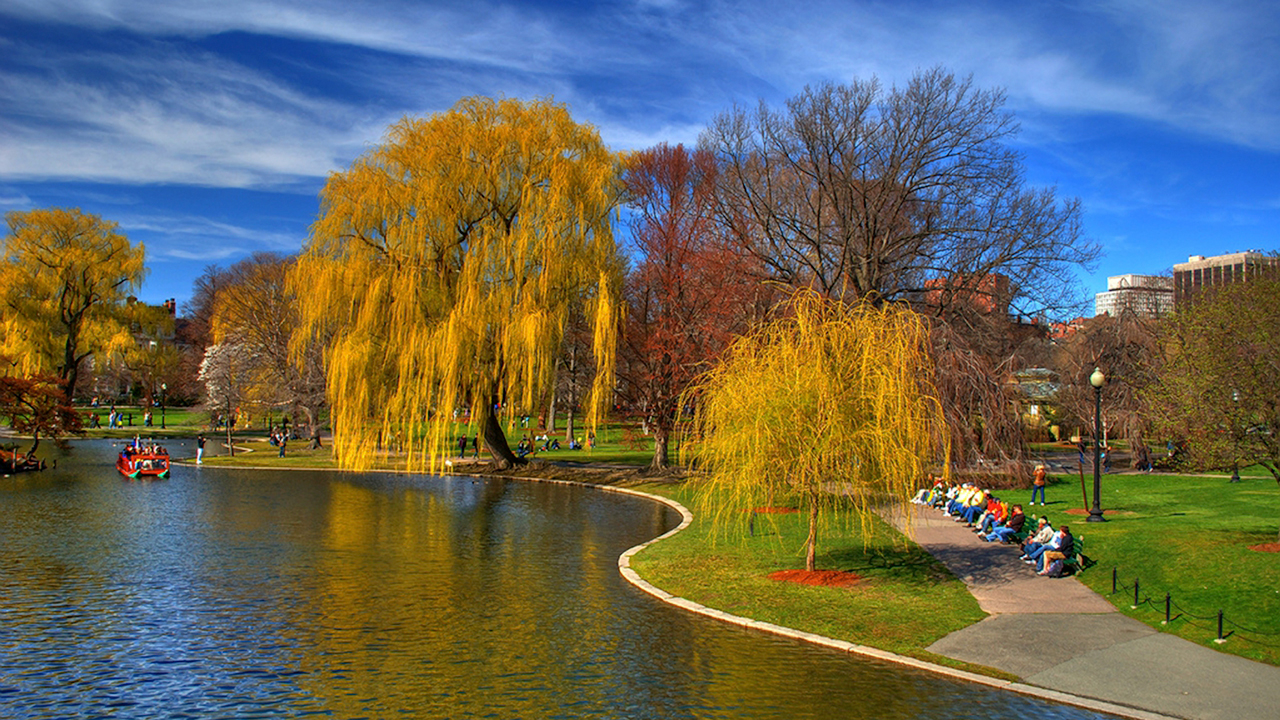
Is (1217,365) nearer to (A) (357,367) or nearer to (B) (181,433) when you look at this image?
(A) (357,367)

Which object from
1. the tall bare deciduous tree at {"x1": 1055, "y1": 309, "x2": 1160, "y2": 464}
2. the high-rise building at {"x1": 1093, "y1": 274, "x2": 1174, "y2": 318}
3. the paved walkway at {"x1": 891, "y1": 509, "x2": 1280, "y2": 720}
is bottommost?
the paved walkway at {"x1": 891, "y1": 509, "x2": 1280, "y2": 720}

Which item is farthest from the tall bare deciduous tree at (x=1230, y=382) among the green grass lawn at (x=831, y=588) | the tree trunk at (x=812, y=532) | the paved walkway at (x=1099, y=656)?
the tree trunk at (x=812, y=532)

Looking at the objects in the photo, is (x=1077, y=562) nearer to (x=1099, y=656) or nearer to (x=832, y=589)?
(x=832, y=589)

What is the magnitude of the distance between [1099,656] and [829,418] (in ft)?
17.1

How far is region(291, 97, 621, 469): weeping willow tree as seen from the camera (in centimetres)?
2992

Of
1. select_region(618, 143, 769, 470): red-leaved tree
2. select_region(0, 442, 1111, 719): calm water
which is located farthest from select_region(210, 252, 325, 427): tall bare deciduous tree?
select_region(0, 442, 1111, 719): calm water

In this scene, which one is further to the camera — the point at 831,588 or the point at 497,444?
the point at 497,444

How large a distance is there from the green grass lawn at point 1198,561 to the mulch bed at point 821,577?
4230mm

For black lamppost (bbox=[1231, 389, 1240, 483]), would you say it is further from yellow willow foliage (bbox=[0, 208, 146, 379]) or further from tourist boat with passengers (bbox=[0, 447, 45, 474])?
yellow willow foliage (bbox=[0, 208, 146, 379])

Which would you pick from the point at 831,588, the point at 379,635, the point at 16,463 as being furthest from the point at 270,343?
the point at 831,588

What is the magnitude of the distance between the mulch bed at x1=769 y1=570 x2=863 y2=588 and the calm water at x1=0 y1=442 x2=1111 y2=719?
2916mm

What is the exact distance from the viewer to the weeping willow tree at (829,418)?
1408 cm

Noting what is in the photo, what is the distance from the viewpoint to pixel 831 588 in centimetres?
1496

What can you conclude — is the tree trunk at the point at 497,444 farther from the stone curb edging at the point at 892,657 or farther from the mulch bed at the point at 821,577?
the mulch bed at the point at 821,577
